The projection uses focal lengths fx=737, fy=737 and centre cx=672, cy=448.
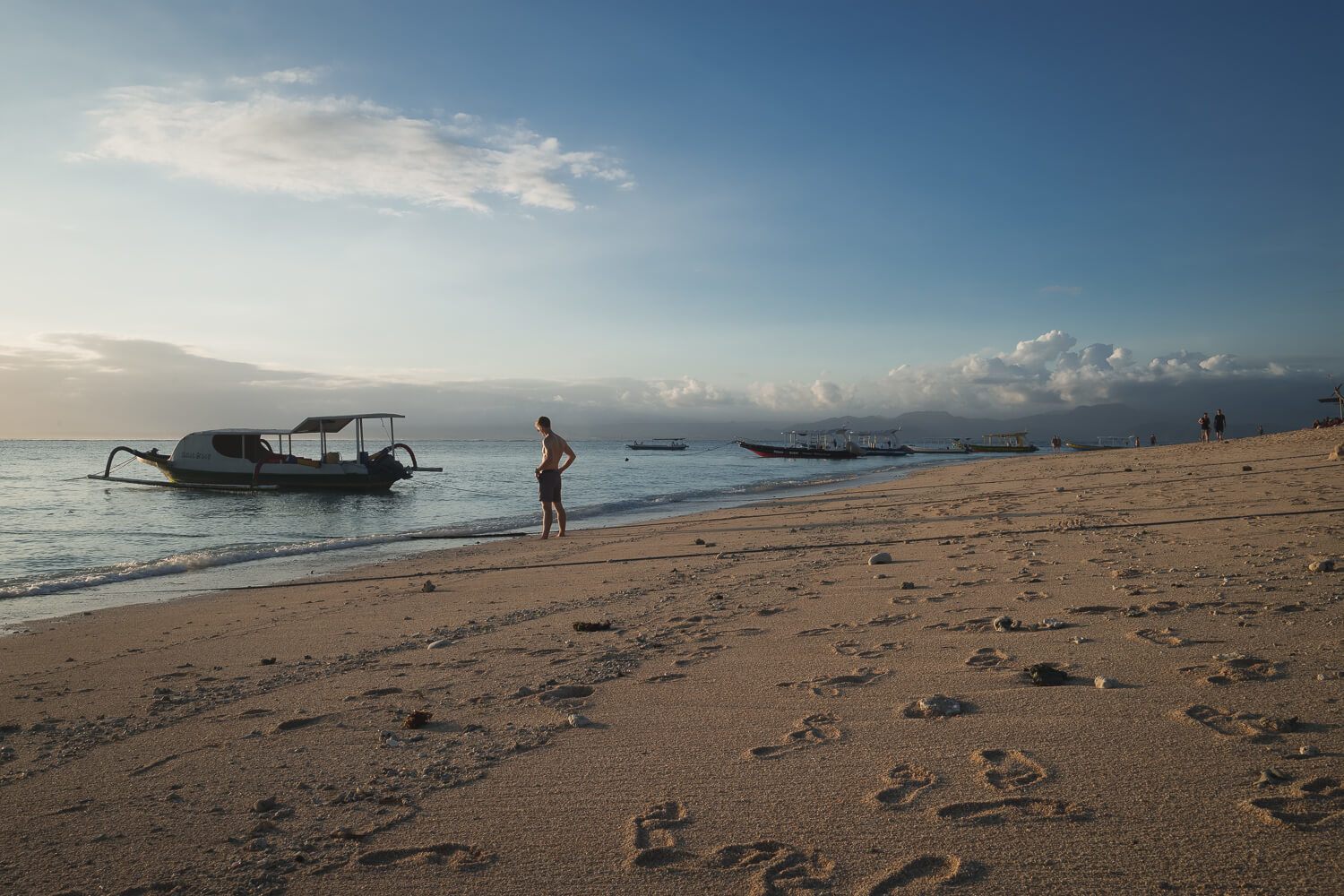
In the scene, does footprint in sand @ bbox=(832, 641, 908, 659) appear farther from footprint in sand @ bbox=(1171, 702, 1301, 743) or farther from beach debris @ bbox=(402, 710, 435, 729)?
beach debris @ bbox=(402, 710, 435, 729)

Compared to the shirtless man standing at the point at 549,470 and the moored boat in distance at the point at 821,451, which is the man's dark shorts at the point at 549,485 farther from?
the moored boat in distance at the point at 821,451

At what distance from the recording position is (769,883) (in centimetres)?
229

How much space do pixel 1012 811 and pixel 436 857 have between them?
6.63ft

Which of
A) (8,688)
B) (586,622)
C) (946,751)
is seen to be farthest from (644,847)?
(8,688)

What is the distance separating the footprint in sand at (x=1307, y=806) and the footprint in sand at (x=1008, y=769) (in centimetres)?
66

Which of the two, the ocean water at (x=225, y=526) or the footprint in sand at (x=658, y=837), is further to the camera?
the ocean water at (x=225, y=526)

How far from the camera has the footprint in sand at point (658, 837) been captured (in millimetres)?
2439

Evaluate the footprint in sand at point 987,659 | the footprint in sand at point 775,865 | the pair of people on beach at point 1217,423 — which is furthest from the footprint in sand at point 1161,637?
the pair of people on beach at point 1217,423

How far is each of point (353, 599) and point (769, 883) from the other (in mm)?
7001

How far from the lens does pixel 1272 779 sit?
270 centimetres

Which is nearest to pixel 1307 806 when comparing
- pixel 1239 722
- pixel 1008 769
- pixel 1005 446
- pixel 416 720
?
pixel 1239 722

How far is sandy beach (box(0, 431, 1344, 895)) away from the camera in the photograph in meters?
2.42

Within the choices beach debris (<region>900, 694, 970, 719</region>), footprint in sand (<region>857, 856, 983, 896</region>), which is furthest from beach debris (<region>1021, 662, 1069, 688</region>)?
footprint in sand (<region>857, 856, 983, 896</region>)

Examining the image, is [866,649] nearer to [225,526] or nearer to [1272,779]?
[1272,779]
